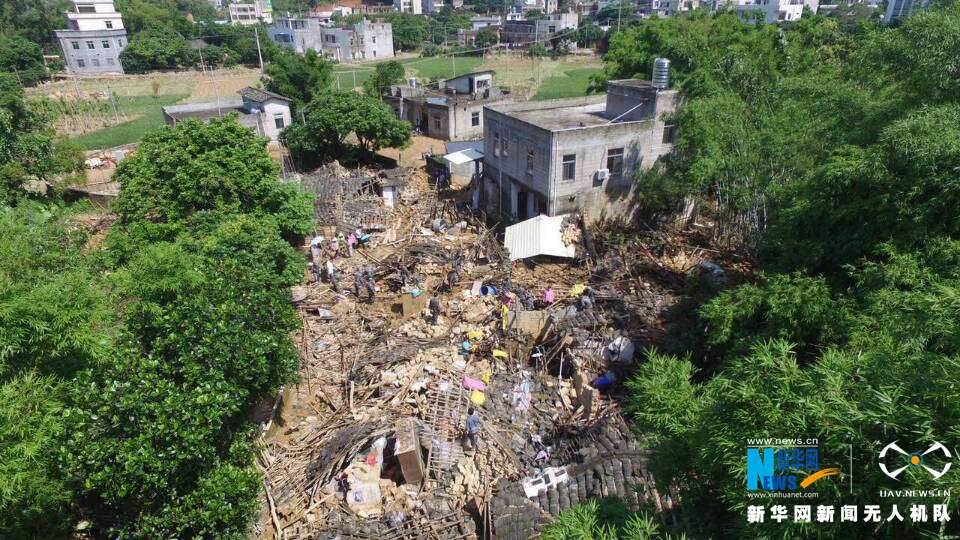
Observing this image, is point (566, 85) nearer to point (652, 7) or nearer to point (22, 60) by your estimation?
point (22, 60)

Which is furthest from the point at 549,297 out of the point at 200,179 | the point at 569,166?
the point at 200,179

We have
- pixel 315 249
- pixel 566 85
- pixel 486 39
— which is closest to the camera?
pixel 315 249

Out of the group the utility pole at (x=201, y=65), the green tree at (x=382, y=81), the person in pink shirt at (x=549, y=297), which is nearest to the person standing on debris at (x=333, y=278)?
the person in pink shirt at (x=549, y=297)

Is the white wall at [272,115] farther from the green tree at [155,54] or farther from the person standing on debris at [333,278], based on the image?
the green tree at [155,54]

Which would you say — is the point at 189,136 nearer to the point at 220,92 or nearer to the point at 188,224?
the point at 188,224

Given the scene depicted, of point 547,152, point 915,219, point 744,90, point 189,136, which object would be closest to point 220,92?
point 189,136

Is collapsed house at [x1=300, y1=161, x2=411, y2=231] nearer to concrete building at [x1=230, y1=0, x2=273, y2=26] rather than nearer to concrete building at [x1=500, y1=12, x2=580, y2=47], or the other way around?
concrete building at [x1=500, y1=12, x2=580, y2=47]

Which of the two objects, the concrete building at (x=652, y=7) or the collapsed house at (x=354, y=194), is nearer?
the collapsed house at (x=354, y=194)
